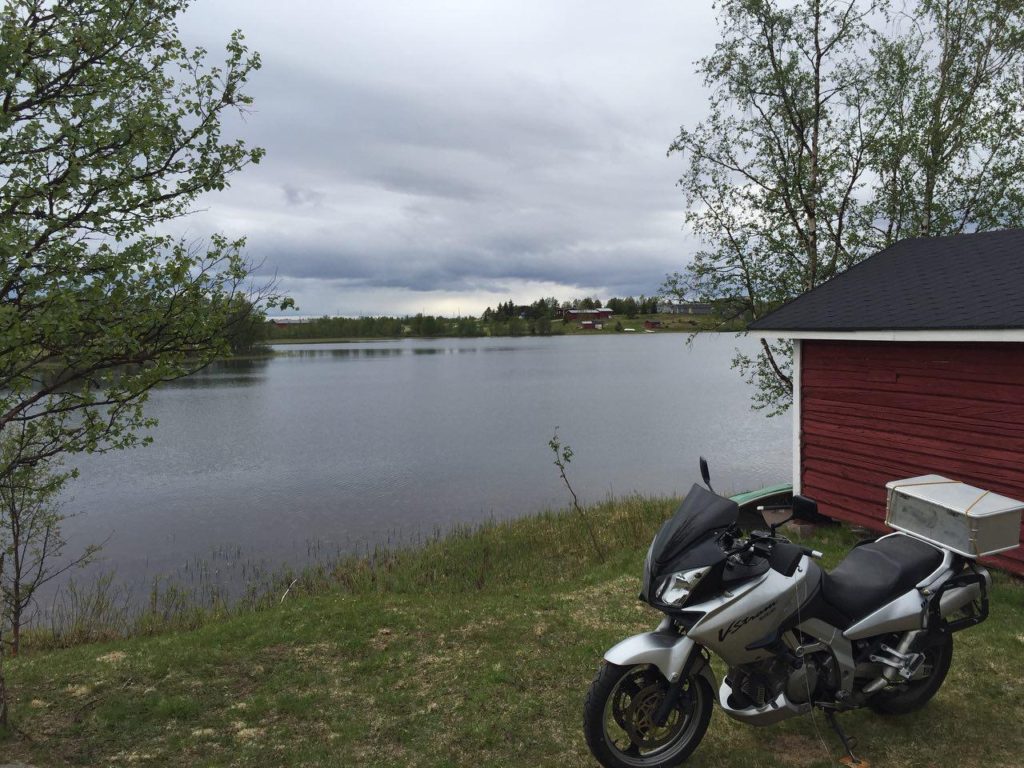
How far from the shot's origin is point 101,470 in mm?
19250

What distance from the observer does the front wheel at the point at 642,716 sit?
3293 mm

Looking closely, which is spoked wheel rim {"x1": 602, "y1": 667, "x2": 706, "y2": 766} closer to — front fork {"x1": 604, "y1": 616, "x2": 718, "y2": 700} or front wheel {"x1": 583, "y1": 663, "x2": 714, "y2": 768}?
front wheel {"x1": 583, "y1": 663, "x2": 714, "y2": 768}

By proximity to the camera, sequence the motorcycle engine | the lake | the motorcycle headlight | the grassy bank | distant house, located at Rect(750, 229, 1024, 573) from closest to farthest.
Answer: the motorcycle headlight, the motorcycle engine, the grassy bank, distant house, located at Rect(750, 229, 1024, 573), the lake

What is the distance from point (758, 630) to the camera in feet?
10.9

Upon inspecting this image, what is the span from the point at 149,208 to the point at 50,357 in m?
1.23

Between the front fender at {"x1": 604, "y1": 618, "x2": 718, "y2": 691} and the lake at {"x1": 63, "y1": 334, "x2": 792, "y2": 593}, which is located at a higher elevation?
the front fender at {"x1": 604, "y1": 618, "x2": 718, "y2": 691}

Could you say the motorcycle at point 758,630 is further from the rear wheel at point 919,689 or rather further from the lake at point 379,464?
the lake at point 379,464

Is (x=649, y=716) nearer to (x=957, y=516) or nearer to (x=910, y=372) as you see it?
(x=957, y=516)

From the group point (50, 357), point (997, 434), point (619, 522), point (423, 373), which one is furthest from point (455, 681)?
point (423, 373)

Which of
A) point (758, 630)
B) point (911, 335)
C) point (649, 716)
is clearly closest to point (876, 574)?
point (758, 630)

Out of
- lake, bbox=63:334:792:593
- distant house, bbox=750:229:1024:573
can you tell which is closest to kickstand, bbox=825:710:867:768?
distant house, bbox=750:229:1024:573

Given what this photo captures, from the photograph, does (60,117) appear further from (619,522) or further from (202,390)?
(202,390)

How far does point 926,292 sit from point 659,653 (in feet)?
21.9

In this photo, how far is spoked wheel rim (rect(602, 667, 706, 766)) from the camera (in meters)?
3.38
